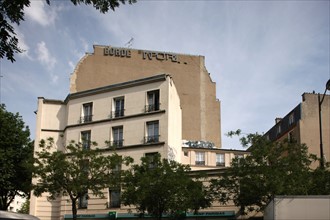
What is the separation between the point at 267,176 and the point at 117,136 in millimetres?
16969

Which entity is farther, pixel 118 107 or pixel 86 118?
pixel 86 118

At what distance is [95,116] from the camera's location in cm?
3919

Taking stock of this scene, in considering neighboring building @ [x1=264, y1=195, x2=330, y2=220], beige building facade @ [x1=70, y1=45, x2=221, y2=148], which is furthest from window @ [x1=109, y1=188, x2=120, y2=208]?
neighboring building @ [x1=264, y1=195, x2=330, y2=220]

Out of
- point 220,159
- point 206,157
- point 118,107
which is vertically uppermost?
point 118,107

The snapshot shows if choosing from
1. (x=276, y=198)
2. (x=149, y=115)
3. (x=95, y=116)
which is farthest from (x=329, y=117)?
(x=276, y=198)

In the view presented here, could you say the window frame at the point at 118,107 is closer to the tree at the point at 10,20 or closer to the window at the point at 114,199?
the window at the point at 114,199

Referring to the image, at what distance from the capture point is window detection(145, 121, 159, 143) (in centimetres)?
3584

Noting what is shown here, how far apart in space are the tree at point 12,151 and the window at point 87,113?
6.20 meters

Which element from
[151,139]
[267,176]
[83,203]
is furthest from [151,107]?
[267,176]

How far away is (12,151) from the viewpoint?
40.8 meters

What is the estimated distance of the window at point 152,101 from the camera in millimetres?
37094

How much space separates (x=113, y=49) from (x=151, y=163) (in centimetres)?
2834

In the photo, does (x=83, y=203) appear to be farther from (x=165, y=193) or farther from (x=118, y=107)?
(x=165, y=193)

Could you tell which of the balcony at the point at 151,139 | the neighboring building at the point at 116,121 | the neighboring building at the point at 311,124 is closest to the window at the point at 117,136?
the neighboring building at the point at 116,121
